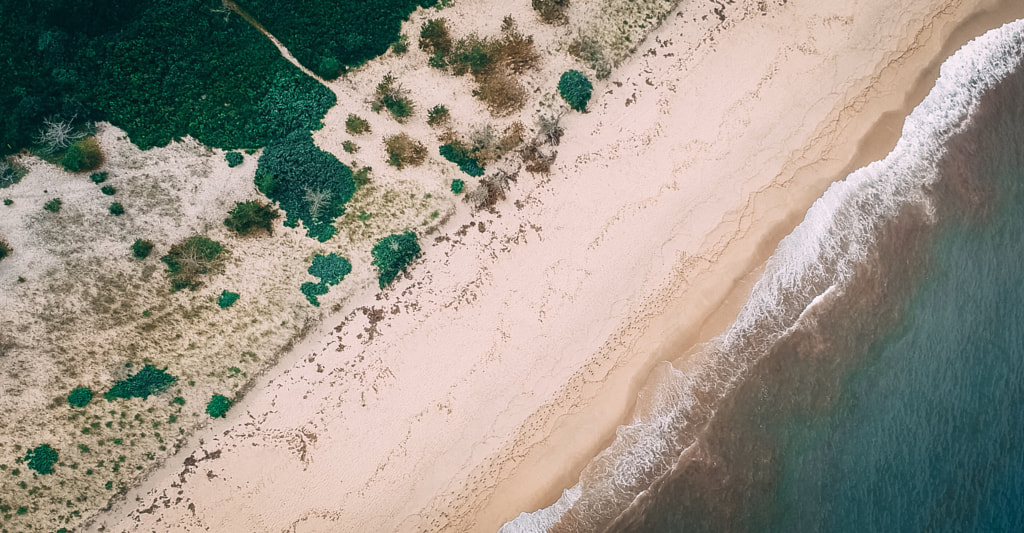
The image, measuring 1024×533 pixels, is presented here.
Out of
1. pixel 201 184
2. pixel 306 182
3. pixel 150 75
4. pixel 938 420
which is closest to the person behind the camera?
pixel 150 75

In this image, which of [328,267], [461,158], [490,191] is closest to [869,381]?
[490,191]

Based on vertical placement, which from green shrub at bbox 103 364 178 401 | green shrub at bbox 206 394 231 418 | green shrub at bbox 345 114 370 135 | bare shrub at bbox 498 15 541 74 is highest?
bare shrub at bbox 498 15 541 74

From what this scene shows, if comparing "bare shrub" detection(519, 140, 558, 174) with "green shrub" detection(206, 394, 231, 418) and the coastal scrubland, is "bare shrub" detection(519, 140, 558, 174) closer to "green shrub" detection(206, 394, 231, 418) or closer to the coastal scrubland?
the coastal scrubland

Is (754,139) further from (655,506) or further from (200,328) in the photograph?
(200,328)

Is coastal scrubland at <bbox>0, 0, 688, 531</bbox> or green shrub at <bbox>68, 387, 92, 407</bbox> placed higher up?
coastal scrubland at <bbox>0, 0, 688, 531</bbox>

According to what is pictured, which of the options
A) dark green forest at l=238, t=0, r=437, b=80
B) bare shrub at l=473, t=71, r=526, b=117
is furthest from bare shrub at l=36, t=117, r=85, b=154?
bare shrub at l=473, t=71, r=526, b=117

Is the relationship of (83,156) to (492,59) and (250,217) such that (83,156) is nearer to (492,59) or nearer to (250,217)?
(250,217)

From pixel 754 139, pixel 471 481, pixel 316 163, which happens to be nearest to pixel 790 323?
pixel 754 139
